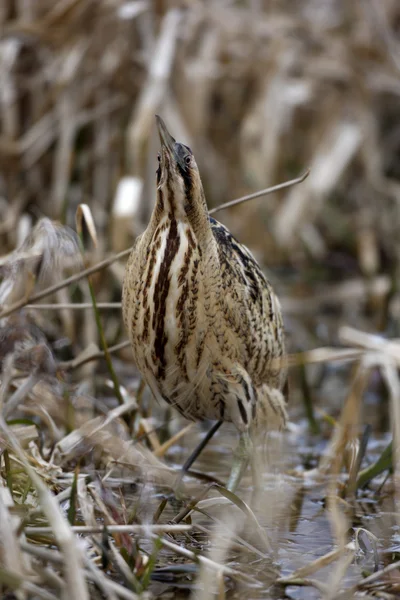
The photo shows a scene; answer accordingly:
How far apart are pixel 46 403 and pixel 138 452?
28cm

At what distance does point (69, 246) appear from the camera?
258 cm

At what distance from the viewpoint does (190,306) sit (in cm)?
235

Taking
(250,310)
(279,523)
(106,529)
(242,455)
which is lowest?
(279,523)

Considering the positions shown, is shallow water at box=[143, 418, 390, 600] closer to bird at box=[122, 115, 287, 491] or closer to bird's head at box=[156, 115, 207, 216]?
bird at box=[122, 115, 287, 491]

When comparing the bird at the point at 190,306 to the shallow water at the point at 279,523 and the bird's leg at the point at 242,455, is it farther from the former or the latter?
the shallow water at the point at 279,523

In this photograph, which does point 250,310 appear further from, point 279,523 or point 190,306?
point 279,523

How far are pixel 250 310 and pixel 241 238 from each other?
9.18 ft

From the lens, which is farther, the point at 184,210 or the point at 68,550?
the point at 184,210

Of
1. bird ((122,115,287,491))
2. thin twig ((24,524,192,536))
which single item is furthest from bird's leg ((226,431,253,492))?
thin twig ((24,524,192,536))

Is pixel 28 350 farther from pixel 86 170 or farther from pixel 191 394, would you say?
pixel 86 170

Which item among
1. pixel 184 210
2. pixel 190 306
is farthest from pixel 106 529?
pixel 184 210

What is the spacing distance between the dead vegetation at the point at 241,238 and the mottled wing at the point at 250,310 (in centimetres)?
13

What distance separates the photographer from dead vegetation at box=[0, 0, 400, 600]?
2018mm

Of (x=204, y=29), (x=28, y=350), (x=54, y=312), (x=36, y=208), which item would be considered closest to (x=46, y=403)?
(x=28, y=350)
